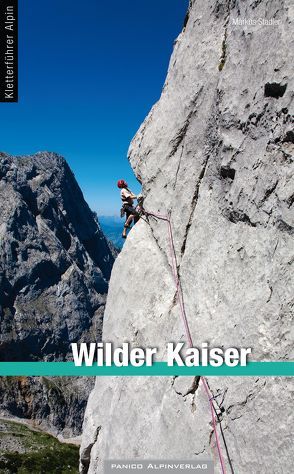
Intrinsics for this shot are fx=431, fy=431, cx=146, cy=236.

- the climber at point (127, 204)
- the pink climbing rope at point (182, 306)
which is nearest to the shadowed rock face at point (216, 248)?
the pink climbing rope at point (182, 306)

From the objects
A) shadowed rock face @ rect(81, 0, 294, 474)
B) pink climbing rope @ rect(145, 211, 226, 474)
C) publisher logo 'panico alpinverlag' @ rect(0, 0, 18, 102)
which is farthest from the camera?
publisher logo 'panico alpinverlag' @ rect(0, 0, 18, 102)

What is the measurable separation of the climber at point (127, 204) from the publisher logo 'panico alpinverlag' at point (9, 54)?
237 inches

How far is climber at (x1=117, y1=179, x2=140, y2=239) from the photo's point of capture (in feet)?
62.9

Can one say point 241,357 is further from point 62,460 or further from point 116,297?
point 62,460

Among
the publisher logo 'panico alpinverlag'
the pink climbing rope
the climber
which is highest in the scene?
the publisher logo 'panico alpinverlag'

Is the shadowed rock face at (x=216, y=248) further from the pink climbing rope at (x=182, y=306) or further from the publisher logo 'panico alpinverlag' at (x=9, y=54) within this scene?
the publisher logo 'panico alpinverlag' at (x=9, y=54)

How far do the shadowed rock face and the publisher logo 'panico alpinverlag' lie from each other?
6.48 meters

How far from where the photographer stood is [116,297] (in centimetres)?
1858

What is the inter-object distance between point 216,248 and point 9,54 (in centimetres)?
1313

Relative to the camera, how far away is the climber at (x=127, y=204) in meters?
19.2

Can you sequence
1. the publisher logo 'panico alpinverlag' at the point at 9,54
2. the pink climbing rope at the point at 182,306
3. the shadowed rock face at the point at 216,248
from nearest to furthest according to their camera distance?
1. the shadowed rock face at the point at 216,248
2. the pink climbing rope at the point at 182,306
3. the publisher logo 'panico alpinverlag' at the point at 9,54

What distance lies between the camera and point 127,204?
64.2ft

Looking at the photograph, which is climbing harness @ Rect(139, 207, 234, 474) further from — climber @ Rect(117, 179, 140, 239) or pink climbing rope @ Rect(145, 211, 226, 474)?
climber @ Rect(117, 179, 140, 239)

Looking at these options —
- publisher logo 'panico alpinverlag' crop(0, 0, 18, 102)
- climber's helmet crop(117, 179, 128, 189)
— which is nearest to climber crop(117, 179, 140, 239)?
climber's helmet crop(117, 179, 128, 189)
